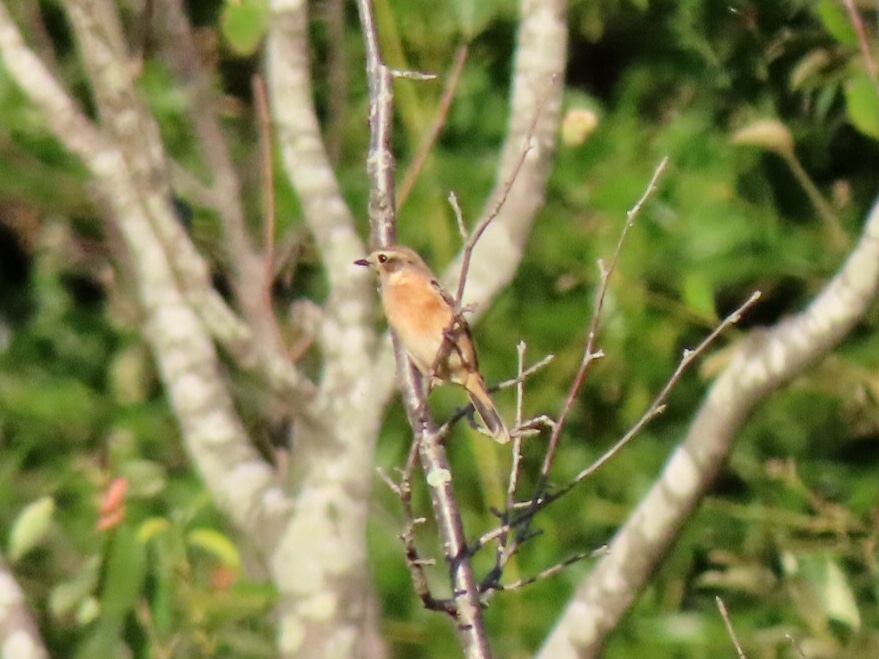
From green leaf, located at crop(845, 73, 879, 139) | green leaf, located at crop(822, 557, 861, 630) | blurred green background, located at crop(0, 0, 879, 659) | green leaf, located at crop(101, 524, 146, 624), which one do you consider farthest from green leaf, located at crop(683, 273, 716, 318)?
green leaf, located at crop(101, 524, 146, 624)

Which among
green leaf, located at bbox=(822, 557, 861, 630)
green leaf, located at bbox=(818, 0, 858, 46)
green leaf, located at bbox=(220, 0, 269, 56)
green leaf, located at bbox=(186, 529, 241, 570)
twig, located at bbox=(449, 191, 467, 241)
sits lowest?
green leaf, located at bbox=(822, 557, 861, 630)

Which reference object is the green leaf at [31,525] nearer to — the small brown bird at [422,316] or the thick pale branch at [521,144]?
the small brown bird at [422,316]

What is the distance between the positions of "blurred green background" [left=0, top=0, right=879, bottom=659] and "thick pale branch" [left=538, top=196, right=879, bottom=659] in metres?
0.80

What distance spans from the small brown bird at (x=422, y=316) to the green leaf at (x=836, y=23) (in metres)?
1.15

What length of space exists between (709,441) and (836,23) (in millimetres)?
1115

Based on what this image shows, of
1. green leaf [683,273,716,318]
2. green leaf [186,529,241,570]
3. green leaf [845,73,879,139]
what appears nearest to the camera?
green leaf [845,73,879,139]

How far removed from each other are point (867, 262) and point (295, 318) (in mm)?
2191

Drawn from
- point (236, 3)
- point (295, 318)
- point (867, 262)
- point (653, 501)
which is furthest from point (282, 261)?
point (867, 262)

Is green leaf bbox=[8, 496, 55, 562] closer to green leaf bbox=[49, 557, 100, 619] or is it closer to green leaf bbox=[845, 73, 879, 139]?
green leaf bbox=[49, 557, 100, 619]

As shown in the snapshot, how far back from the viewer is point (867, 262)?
293 cm

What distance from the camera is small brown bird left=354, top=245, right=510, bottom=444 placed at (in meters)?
3.03

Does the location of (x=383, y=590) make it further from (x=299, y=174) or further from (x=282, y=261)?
(x=299, y=174)

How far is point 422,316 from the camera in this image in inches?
124

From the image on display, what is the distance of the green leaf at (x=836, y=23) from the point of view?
11.3 ft
